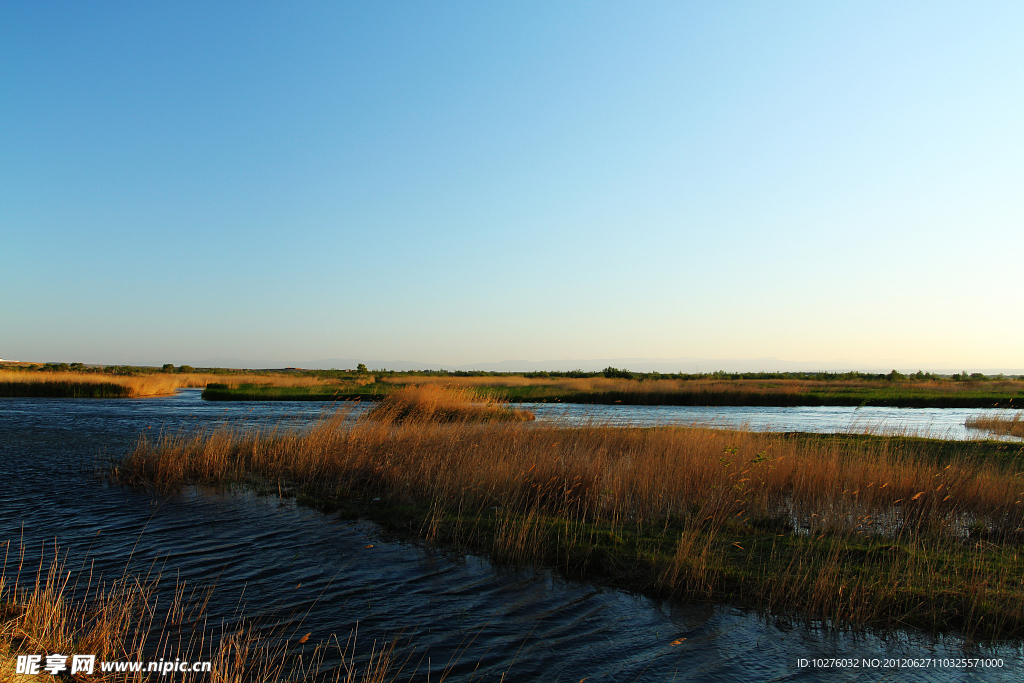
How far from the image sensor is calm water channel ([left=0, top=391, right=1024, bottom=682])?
5.21m

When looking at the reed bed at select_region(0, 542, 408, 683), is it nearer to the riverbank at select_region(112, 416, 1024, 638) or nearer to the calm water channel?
the calm water channel

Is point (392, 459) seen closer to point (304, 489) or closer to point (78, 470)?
point (304, 489)

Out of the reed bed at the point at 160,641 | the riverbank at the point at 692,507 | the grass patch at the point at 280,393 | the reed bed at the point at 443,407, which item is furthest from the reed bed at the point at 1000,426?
the grass patch at the point at 280,393

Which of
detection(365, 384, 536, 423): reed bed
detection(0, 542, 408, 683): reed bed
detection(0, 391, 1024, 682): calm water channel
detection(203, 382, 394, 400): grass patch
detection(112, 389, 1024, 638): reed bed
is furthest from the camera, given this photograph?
detection(203, 382, 394, 400): grass patch

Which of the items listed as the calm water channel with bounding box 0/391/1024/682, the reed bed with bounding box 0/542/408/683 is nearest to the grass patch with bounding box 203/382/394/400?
the calm water channel with bounding box 0/391/1024/682

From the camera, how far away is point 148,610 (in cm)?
593

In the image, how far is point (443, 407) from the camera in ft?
73.9

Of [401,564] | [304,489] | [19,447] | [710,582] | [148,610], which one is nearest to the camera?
[148,610]

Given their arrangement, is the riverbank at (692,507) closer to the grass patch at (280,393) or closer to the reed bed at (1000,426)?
the reed bed at (1000,426)

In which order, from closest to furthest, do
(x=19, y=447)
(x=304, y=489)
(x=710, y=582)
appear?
(x=710, y=582) < (x=304, y=489) < (x=19, y=447)

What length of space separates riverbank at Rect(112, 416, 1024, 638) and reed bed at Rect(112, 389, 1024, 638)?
0.10 feet

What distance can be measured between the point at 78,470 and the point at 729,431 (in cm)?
1635

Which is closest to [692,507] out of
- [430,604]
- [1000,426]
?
[430,604]

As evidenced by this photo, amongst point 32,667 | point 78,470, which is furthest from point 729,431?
point 78,470
